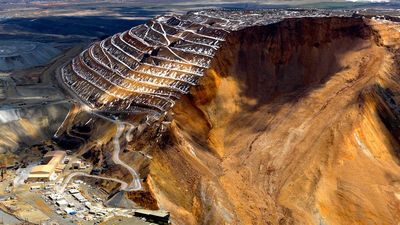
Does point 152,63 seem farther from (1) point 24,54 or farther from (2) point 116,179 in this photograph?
(1) point 24,54

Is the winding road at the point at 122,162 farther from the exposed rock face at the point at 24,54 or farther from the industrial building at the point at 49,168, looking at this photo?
the exposed rock face at the point at 24,54

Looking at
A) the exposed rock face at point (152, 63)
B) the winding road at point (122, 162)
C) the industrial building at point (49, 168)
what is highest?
the exposed rock face at point (152, 63)

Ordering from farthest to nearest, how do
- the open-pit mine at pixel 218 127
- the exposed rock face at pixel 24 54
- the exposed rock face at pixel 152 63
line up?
the exposed rock face at pixel 24 54, the exposed rock face at pixel 152 63, the open-pit mine at pixel 218 127

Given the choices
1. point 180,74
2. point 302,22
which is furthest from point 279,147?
point 302,22

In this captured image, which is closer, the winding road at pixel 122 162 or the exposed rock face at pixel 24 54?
the winding road at pixel 122 162

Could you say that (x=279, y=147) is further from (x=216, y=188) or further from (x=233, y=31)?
(x=233, y=31)

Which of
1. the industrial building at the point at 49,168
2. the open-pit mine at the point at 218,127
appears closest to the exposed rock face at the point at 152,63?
the open-pit mine at the point at 218,127

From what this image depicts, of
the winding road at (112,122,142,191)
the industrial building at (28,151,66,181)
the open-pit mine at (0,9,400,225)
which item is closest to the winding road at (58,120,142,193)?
the winding road at (112,122,142,191)

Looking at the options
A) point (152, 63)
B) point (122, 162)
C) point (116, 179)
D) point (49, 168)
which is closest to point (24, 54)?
point (152, 63)
